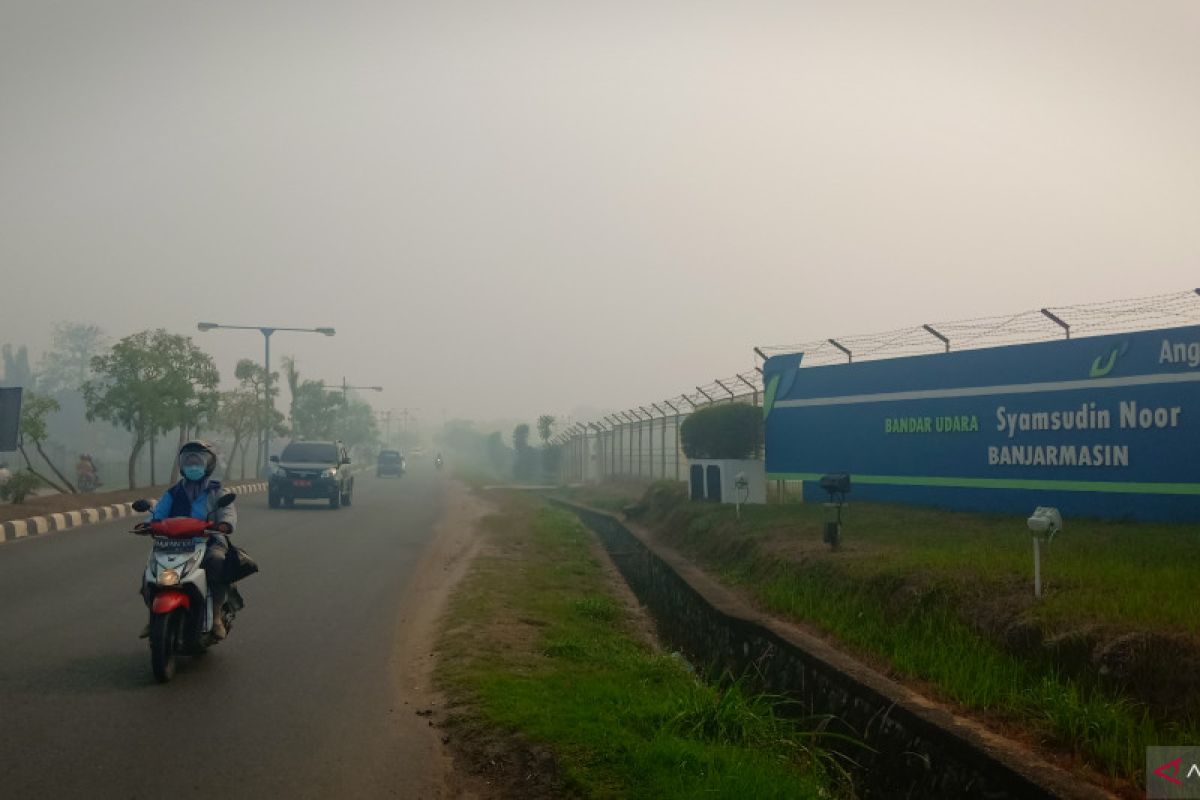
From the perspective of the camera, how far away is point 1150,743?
209 inches

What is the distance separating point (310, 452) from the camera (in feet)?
90.3

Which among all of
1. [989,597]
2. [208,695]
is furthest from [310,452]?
[989,597]

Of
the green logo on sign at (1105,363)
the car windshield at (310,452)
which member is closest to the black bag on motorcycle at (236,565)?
the green logo on sign at (1105,363)

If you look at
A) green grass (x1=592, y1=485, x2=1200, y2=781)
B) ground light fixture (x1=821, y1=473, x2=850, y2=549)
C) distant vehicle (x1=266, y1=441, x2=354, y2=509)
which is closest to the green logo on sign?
green grass (x1=592, y1=485, x2=1200, y2=781)

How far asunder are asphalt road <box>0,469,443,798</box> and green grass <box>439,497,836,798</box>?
2.26 feet

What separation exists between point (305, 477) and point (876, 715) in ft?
71.5

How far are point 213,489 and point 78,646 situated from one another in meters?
1.71

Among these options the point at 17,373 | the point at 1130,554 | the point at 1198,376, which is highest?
the point at 17,373

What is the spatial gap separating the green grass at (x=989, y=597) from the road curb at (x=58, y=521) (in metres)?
12.5

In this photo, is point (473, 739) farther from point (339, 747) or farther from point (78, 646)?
point (78, 646)

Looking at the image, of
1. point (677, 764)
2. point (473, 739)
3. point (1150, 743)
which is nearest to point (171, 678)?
point (473, 739)

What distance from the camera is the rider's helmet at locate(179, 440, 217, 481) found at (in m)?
8.10

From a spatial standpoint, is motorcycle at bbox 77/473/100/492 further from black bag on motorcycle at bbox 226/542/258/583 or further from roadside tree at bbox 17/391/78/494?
black bag on motorcycle at bbox 226/542/258/583

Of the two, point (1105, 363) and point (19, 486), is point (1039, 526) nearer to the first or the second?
point (1105, 363)
